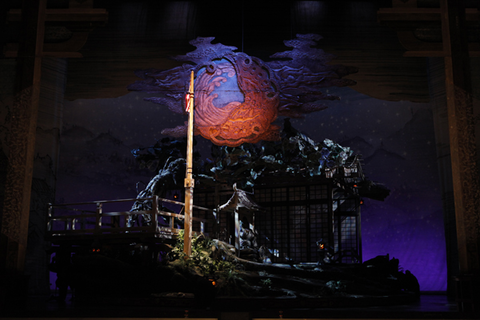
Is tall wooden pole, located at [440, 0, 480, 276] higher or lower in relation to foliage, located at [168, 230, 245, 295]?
higher

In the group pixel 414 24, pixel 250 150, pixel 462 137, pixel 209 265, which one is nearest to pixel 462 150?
pixel 462 137

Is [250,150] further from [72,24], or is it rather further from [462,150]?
[462,150]

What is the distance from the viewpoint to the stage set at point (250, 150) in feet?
33.0

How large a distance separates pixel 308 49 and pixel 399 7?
14.0ft

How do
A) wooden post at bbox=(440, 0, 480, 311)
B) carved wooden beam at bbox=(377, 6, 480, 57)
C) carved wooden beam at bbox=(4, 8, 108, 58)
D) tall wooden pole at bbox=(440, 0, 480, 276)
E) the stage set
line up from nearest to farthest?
wooden post at bbox=(440, 0, 480, 311) → tall wooden pole at bbox=(440, 0, 480, 276) → carved wooden beam at bbox=(377, 6, 480, 57) → carved wooden beam at bbox=(4, 8, 108, 58) → the stage set

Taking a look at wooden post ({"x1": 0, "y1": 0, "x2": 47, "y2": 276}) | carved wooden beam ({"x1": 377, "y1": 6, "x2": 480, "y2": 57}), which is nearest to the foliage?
wooden post ({"x1": 0, "y1": 0, "x2": 47, "y2": 276})

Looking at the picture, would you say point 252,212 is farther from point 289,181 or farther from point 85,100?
point 85,100

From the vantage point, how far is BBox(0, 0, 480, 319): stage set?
33.0 feet

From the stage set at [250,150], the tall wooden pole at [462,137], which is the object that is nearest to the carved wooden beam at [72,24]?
the stage set at [250,150]

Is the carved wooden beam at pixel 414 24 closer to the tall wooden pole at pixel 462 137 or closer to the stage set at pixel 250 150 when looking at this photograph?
the stage set at pixel 250 150

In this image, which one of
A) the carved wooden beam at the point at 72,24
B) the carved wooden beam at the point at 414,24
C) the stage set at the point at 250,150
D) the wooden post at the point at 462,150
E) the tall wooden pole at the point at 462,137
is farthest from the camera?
the stage set at the point at 250,150

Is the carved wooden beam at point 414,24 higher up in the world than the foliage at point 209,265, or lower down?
higher up

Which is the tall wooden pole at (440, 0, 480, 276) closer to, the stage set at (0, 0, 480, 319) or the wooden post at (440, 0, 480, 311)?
the wooden post at (440, 0, 480, 311)

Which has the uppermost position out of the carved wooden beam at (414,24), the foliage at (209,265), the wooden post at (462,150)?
the carved wooden beam at (414,24)
